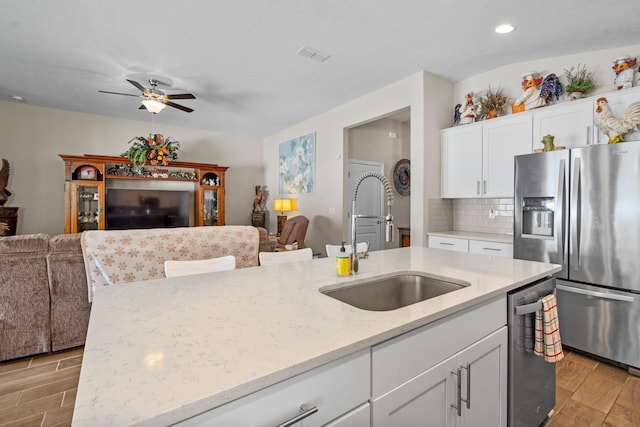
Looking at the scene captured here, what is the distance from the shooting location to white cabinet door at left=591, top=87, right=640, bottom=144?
8.15 feet

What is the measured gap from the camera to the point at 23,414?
6.05 feet

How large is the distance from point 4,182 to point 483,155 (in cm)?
678

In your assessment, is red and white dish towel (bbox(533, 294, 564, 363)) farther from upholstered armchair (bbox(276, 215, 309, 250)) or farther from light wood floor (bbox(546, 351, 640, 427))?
upholstered armchair (bbox(276, 215, 309, 250))

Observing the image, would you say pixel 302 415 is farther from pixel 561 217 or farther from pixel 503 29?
pixel 503 29

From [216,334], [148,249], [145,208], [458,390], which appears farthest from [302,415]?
[145,208]

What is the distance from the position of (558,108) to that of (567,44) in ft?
1.94

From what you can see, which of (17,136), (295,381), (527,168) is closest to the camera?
(295,381)

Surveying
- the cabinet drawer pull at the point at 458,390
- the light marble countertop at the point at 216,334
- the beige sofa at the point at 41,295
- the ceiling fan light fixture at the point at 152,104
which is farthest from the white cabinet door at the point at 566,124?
the ceiling fan light fixture at the point at 152,104

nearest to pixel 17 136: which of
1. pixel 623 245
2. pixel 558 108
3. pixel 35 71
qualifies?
pixel 35 71

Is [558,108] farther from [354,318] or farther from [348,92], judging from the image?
[354,318]

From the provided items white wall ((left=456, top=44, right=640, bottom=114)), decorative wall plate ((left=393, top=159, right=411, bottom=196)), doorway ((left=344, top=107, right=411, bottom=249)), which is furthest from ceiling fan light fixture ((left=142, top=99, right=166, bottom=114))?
decorative wall plate ((left=393, top=159, right=411, bottom=196))

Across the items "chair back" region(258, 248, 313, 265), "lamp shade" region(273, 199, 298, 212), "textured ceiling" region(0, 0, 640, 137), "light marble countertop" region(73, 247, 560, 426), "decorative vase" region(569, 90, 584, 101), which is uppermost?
"textured ceiling" region(0, 0, 640, 137)

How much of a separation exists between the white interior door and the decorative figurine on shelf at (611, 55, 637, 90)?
322cm

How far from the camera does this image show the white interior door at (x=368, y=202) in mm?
5270
